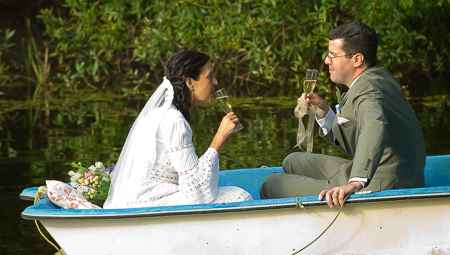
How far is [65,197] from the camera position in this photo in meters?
4.01

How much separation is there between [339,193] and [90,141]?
4.95m

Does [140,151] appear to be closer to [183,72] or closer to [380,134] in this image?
[183,72]

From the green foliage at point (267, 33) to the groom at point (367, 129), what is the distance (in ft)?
18.0

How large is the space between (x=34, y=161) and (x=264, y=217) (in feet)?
13.2

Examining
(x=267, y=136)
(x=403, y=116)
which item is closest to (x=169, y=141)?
(x=403, y=116)

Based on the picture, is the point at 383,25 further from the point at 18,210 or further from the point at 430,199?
the point at 430,199

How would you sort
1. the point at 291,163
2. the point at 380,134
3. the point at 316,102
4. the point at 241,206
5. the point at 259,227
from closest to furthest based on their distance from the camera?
the point at 380,134
the point at 241,206
the point at 259,227
the point at 316,102
the point at 291,163

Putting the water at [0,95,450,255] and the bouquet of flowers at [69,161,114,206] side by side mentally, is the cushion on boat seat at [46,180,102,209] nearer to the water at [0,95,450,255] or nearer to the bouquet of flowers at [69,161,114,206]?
the bouquet of flowers at [69,161,114,206]

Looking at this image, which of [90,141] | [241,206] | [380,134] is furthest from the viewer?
[90,141]

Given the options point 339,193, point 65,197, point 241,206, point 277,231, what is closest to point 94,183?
point 65,197

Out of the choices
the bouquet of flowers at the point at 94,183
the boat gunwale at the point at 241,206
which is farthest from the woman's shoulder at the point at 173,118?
the bouquet of flowers at the point at 94,183

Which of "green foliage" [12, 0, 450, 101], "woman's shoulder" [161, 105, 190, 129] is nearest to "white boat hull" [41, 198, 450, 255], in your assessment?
"woman's shoulder" [161, 105, 190, 129]

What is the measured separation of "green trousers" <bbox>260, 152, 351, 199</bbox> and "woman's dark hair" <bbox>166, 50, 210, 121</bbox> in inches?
27.1

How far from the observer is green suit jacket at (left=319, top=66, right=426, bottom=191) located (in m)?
3.59
